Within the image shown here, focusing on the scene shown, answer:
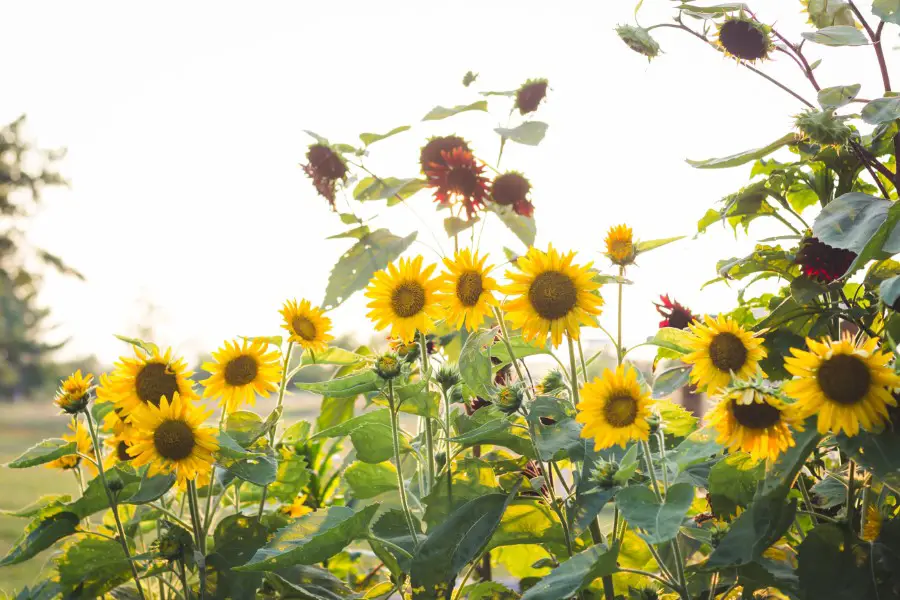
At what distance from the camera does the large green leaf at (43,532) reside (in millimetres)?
753

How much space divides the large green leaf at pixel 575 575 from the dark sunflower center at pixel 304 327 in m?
0.35

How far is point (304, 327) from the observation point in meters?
0.74

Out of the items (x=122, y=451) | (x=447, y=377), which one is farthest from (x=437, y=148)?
(x=122, y=451)

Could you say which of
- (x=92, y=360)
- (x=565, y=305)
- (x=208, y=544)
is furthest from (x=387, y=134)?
(x=92, y=360)

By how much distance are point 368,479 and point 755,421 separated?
0.40m

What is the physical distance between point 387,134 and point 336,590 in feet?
1.73

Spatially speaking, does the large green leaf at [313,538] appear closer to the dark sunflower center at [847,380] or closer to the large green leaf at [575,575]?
the large green leaf at [575,575]

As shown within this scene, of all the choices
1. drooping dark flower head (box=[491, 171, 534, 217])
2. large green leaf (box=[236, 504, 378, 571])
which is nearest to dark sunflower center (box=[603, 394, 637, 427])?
large green leaf (box=[236, 504, 378, 571])

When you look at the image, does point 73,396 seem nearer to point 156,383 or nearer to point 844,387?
point 156,383

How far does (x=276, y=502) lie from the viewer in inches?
40.0

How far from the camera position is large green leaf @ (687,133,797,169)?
689 millimetres

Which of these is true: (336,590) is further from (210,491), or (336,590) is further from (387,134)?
(387,134)

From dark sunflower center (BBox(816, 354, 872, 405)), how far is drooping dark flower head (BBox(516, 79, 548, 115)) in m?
0.50

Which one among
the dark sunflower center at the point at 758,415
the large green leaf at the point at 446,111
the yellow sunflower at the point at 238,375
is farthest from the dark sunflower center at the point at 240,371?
the dark sunflower center at the point at 758,415
